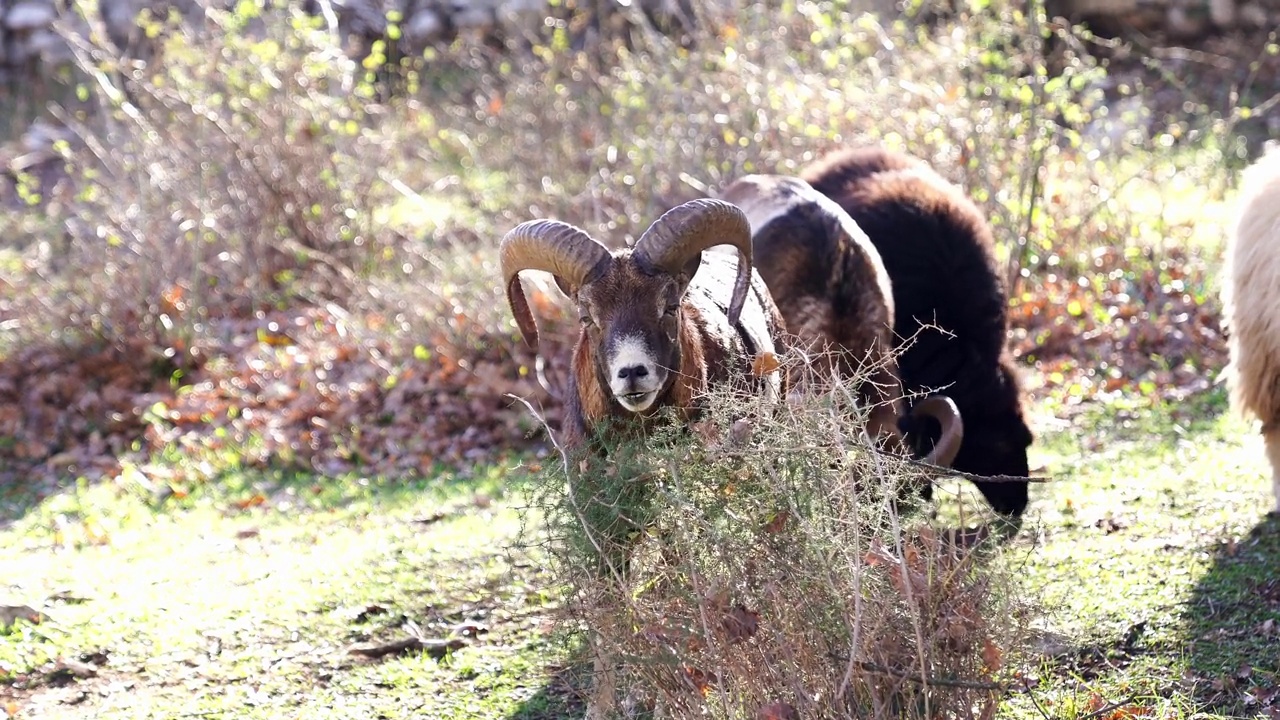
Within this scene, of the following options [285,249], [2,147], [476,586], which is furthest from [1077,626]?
[2,147]

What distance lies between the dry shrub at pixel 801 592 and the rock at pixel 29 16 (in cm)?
1892

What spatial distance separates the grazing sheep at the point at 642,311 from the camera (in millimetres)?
5520

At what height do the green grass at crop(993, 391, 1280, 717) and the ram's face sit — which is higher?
the ram's face

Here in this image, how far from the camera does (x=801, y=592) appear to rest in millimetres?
4117

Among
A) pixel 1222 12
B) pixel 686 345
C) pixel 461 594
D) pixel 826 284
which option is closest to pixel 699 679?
pixel 686 345

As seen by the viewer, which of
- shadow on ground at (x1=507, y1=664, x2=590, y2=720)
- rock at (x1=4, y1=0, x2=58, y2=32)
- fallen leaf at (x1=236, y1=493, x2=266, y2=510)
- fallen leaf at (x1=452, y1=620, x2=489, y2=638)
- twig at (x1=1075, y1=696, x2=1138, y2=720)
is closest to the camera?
twig at (x1=1075, y1=696, x2=1138, y2=720)

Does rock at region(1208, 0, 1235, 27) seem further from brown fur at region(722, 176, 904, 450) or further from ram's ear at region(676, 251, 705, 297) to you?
ram's ear at region(676, 251, 705, 297)

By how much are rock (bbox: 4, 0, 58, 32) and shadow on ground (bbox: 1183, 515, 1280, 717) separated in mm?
18734

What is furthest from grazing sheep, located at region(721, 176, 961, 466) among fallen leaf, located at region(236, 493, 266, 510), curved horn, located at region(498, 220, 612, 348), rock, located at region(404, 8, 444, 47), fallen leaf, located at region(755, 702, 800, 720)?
rock, located at region(404, 8, 444, 47)

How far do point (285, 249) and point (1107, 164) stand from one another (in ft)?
24.8

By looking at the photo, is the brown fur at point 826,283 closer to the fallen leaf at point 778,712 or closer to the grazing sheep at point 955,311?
the grazing sheep at point 955,311

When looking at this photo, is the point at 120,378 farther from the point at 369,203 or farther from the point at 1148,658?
the point at 1148,658

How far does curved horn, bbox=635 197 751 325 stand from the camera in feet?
18.8

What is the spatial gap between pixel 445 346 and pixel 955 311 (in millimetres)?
4620
